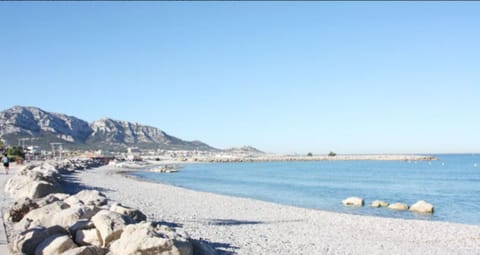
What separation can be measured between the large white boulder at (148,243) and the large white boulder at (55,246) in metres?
0.78

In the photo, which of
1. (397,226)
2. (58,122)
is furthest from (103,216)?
(58,122)

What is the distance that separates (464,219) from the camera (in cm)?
2286

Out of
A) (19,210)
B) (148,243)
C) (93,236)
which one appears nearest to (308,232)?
(93,236)

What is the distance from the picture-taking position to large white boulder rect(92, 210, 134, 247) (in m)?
8.92

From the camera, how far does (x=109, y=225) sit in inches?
360

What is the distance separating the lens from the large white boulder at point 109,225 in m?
8.92

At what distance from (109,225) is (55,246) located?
42.6 inches

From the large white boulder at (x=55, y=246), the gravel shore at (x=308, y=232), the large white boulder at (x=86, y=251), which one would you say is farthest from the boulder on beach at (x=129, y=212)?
the large white boulder at (x=86, y=251)

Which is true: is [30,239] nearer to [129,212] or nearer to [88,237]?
Answer: [88,237]

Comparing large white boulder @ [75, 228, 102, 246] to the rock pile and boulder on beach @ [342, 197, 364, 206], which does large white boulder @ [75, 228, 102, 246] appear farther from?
boulder on beach @ [342, 197, 364, 206]

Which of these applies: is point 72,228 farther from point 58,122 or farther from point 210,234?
point 58,122

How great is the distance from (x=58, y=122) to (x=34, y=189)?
575ft

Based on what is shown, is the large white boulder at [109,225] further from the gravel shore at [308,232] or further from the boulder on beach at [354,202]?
the boulder on beach at [354,202]

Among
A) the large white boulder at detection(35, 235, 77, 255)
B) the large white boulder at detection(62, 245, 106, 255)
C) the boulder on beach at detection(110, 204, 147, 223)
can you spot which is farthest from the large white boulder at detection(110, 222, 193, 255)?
the boulder on beach at detection(110, 204, 147, 223)
